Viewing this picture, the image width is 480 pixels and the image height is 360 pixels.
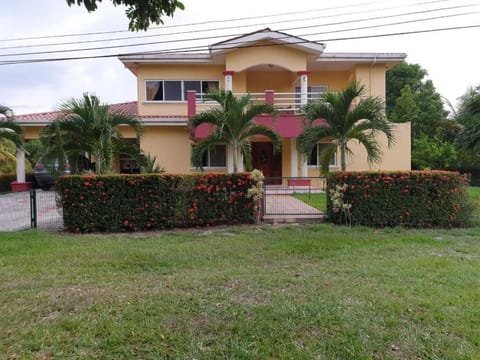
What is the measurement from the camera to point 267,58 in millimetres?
18703

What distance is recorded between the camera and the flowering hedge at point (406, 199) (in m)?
9.14

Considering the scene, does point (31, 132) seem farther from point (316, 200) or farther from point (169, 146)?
point (316, 200)

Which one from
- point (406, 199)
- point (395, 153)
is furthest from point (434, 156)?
point (406, 199)

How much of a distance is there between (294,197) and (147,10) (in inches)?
303

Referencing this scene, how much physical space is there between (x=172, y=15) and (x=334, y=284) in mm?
3781

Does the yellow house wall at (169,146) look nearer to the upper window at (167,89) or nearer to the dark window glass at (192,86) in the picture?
the upper window at (167,89)

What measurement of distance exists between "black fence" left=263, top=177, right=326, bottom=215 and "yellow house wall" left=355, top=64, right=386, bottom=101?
10788 millimetres

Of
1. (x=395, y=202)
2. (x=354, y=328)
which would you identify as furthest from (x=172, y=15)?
(x=395, y=202)

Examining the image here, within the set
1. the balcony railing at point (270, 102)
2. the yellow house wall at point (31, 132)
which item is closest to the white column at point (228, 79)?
the balcony railing at point (270, 102)

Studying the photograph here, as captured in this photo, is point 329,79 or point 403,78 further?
point 403,78

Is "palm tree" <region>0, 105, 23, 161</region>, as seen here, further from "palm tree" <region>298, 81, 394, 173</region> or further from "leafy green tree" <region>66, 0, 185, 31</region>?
"leafy green tree" <region>66, 0, 185, 31</region>

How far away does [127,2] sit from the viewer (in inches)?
146

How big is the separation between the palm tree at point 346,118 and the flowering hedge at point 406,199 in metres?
1.14

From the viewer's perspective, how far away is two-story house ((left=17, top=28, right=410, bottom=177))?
18.2 m
